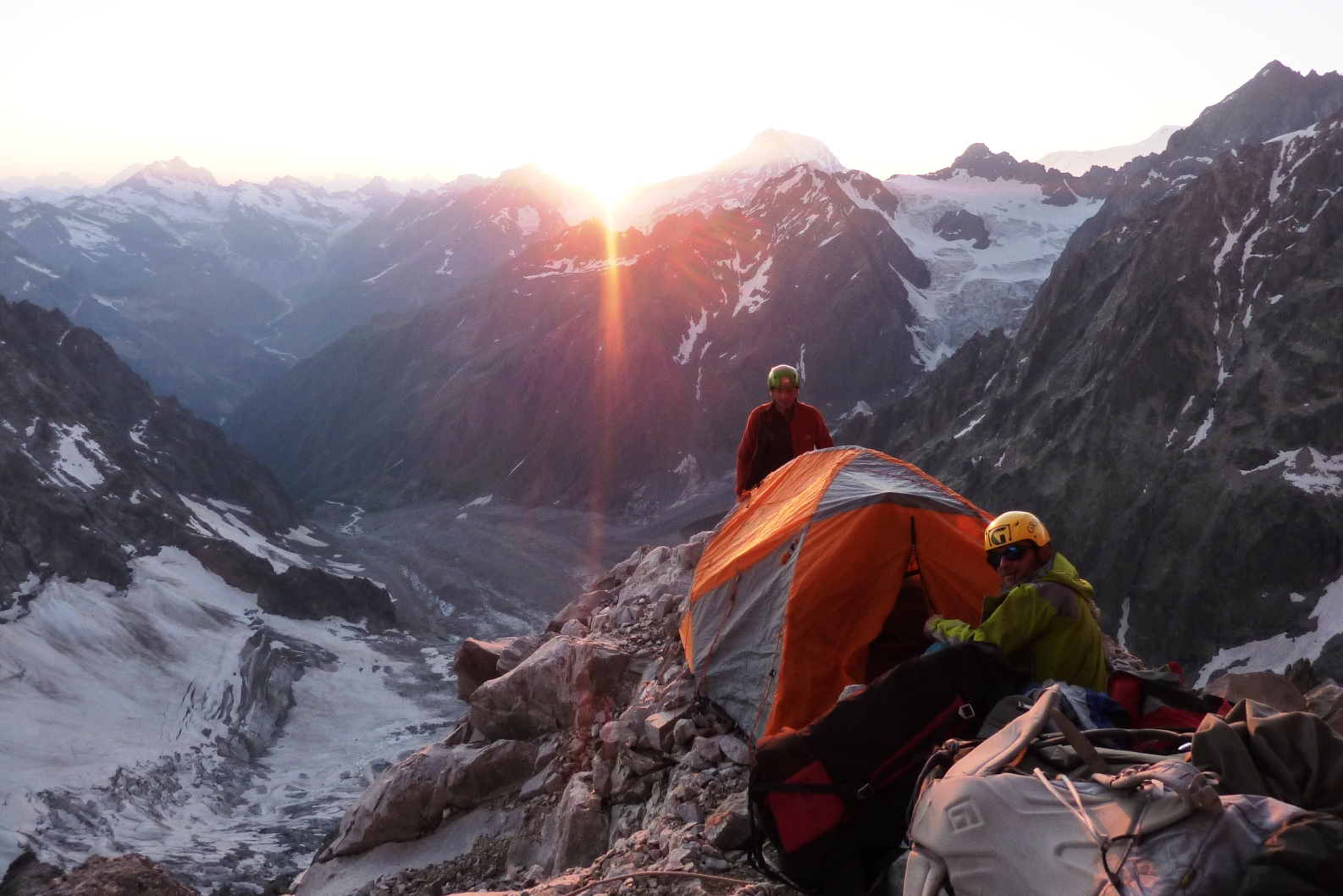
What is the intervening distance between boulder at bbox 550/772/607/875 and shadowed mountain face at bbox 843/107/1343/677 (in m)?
48.3

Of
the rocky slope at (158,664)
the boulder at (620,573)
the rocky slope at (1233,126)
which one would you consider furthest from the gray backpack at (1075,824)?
the rocky slope at (1233,126)

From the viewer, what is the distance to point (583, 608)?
1759cm

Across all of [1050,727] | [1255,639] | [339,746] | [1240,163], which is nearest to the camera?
[1050,727]

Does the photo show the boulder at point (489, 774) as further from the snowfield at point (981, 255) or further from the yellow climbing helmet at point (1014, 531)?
the snowfield at point (981, 255)

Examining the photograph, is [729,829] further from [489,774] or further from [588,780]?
[489,774]

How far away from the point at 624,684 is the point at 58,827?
4674 cm

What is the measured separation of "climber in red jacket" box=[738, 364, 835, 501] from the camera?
12.6 metres

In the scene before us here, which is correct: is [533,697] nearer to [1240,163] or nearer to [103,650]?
[103,650]

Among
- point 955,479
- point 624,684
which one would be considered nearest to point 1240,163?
point 955,479

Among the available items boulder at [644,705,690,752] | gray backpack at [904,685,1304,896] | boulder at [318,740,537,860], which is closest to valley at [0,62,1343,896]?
boulder at [318,740,537,860]

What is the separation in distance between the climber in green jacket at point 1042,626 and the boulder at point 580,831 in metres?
4.37

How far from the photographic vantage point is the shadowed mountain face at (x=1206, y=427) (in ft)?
168

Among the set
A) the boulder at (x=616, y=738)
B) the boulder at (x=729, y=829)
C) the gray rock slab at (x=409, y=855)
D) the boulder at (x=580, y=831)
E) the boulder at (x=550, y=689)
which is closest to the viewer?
the boulder at (x=729, y=829)

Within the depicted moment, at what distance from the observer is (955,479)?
72000mm
